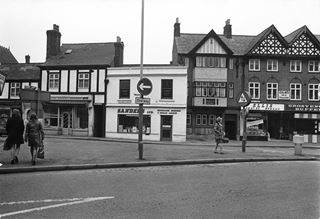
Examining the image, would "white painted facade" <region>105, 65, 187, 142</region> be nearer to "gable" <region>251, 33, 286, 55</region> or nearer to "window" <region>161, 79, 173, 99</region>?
"window" <region>161, 79, 173, 99</region>

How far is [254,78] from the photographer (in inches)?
1515

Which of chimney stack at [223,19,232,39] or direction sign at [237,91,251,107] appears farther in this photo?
chimney stack at [223,19,232,39]

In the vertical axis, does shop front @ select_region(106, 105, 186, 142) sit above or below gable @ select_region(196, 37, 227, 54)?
below

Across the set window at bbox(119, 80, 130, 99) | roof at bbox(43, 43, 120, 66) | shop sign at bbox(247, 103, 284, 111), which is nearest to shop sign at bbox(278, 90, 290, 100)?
shop sign at bbox(247, 103, 284, 111)

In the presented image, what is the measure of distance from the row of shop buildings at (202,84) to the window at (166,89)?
0.24m

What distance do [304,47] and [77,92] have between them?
77.2ft

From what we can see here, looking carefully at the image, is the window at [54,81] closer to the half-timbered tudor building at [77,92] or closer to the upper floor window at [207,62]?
the half-timbered tudor building at [77,92]

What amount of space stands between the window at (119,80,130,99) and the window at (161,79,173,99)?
3199mm

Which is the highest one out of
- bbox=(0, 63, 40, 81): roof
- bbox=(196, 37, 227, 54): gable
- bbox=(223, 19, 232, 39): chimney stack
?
bbox=(223, 19, 232, 39): chimney stack

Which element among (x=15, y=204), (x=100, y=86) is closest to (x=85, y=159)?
(x=15, y=204)

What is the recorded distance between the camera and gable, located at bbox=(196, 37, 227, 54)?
1476 inches

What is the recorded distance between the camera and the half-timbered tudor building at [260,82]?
37.4m

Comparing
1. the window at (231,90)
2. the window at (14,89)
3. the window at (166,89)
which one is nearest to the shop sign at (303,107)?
the window at (231,90)

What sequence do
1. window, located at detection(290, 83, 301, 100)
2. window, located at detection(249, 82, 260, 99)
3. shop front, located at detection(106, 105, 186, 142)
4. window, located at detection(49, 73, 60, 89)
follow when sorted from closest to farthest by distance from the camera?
shop front, located at detection(106, 105, 186, 142) → window, located at detection(49, 73, 60, 89) → window, located at detection(249, 82, 260, 99) → window, located at detection(290, 83, 301, 100)
